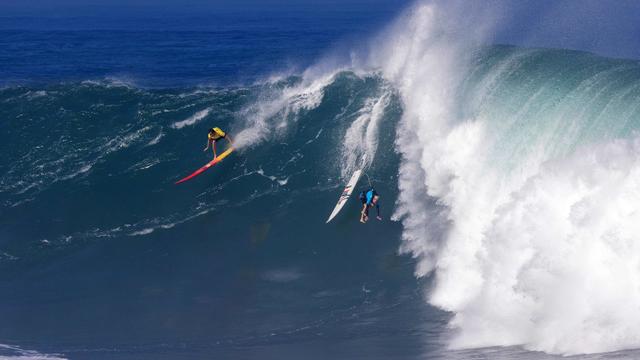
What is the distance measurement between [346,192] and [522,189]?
18.3 feet

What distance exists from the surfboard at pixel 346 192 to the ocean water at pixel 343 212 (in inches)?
8.9

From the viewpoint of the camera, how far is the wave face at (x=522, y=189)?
11.8 metres

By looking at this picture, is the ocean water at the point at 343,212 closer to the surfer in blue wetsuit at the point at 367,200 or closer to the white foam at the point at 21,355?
the white foam at the point at 21,355

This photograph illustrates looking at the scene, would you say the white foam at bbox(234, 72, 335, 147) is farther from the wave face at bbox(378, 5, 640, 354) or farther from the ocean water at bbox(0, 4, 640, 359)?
the wave face at bbox(378, 5, 640, 354)

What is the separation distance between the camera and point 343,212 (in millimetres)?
17781

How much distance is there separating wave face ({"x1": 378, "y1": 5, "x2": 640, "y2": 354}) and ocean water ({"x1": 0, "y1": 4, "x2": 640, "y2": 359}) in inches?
1.4

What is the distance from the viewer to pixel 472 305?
13.3m

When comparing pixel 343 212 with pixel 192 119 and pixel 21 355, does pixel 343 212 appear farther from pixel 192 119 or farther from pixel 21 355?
pixel 21 355

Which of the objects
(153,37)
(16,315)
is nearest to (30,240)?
(16,315)

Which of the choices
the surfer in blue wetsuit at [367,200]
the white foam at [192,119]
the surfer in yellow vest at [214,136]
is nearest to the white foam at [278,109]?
the surfer in yellow vest at [214,136]

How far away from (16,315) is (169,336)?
295cm

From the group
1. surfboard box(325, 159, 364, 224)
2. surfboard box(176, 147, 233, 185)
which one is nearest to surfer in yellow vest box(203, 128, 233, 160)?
surfboard box(176, 147, 233, 185)

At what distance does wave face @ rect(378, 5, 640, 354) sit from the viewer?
11.8 metres

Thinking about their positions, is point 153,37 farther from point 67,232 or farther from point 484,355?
point 484,355
